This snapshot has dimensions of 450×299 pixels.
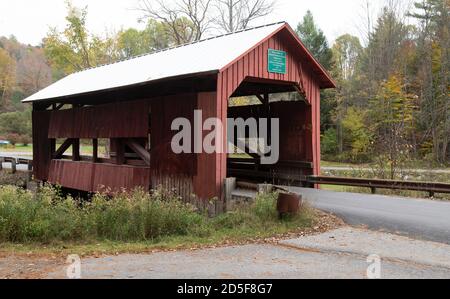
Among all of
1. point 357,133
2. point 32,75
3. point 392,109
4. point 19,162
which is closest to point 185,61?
point 19,162

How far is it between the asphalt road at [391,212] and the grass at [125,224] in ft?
4.29

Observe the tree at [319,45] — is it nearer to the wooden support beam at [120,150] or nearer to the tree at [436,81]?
the tree at [436,81]

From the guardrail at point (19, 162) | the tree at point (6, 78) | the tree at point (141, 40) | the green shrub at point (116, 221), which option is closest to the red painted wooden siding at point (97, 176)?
Answer: the green shrub at point (116, 221)

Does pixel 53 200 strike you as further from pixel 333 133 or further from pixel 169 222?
pixel 333 133

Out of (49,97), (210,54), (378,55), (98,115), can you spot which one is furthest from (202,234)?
(378,55)

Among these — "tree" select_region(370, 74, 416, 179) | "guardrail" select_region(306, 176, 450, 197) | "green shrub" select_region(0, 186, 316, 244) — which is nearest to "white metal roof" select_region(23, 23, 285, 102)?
"green shrub" select_region(0, 186, 316, 244)


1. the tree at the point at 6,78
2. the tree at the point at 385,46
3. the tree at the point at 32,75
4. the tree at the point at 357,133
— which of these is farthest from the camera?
the tree at the point at 32,75

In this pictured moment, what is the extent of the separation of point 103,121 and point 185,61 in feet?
13.1

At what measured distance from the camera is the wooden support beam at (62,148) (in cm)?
1736

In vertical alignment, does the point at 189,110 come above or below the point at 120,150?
above

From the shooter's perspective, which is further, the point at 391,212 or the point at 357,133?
the point at 357,133

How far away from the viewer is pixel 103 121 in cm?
1504

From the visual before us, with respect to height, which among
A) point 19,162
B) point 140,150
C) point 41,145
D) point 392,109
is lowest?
point 19,162

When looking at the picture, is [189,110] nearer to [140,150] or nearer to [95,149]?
[140,150]
